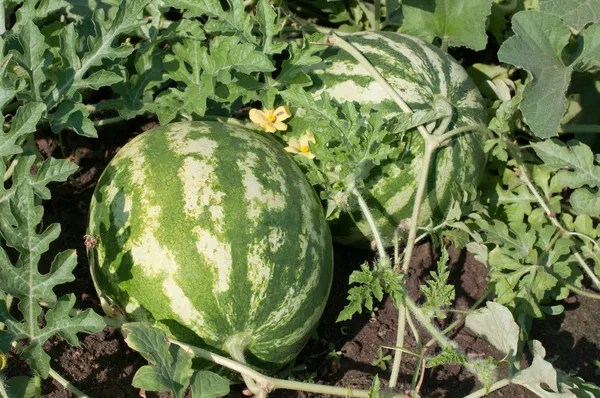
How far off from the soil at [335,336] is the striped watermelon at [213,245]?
Answer: 350mm

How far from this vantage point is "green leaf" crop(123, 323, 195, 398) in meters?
2.04

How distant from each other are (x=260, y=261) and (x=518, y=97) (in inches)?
50.3

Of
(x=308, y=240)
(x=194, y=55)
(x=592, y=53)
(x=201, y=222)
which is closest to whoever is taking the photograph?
(x=201, y=222)

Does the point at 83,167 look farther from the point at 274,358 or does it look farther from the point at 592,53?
the point at 592,53

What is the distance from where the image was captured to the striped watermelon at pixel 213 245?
228 centimetres

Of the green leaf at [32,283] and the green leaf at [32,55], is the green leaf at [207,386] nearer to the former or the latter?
the green leaf at [32,283]

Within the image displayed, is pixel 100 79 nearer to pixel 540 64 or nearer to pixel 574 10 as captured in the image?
pixel 540 64

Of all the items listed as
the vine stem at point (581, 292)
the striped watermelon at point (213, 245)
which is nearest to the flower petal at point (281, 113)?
the striped watermelon at point (213, 245)

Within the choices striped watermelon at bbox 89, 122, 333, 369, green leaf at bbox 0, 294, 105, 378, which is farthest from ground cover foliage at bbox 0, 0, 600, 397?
striped watermelon at bbox 89, 122, 333, 369

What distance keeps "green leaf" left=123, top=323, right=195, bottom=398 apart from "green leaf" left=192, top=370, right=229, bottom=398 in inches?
1.1

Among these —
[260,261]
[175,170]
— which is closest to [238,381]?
[260,261]

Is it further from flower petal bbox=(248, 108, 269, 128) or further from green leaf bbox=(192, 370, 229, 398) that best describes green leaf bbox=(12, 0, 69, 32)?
green leaf bbox=(192, 370, 229, 398)

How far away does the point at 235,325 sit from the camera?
91.0 inches

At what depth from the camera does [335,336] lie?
2951mm
